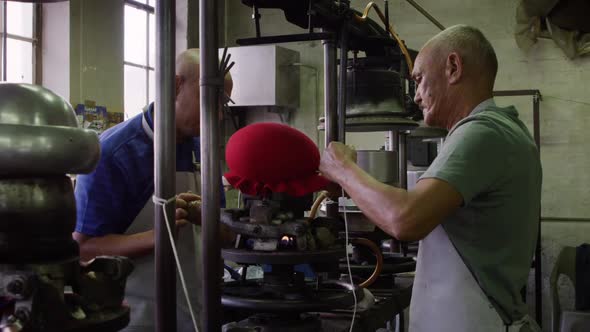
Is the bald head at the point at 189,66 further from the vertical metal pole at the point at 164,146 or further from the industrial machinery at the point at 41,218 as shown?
the industrial machinery at the point at 41,218

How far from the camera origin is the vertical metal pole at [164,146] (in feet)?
3.06

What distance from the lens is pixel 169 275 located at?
0.95 metres

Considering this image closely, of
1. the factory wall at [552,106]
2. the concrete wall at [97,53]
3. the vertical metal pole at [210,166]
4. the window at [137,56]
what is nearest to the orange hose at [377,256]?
the vertical metal pole at [210,166]

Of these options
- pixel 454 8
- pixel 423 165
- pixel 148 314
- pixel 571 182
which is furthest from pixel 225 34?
pixel 148 314

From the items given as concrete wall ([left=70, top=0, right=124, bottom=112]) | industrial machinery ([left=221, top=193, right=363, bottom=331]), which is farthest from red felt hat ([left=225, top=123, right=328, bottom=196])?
concrete wall ([left=70, top=0, right=124, bottom=112])

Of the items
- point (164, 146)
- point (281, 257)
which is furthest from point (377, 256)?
point (164, 146)

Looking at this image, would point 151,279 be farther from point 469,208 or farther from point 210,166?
point 469,208

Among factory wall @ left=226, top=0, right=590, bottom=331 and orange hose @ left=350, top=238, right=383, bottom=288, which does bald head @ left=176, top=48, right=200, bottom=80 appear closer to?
orange hose @ left=350, top=238, right=383, bottom=288

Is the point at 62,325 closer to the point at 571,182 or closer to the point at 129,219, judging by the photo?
the point at 129,219

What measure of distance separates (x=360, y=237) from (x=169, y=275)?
1.17 meters

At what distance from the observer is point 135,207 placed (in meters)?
1.67

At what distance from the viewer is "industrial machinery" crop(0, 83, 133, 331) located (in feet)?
2.24

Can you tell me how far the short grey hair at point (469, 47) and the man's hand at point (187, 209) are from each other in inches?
28.5

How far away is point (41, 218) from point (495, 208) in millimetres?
1008
